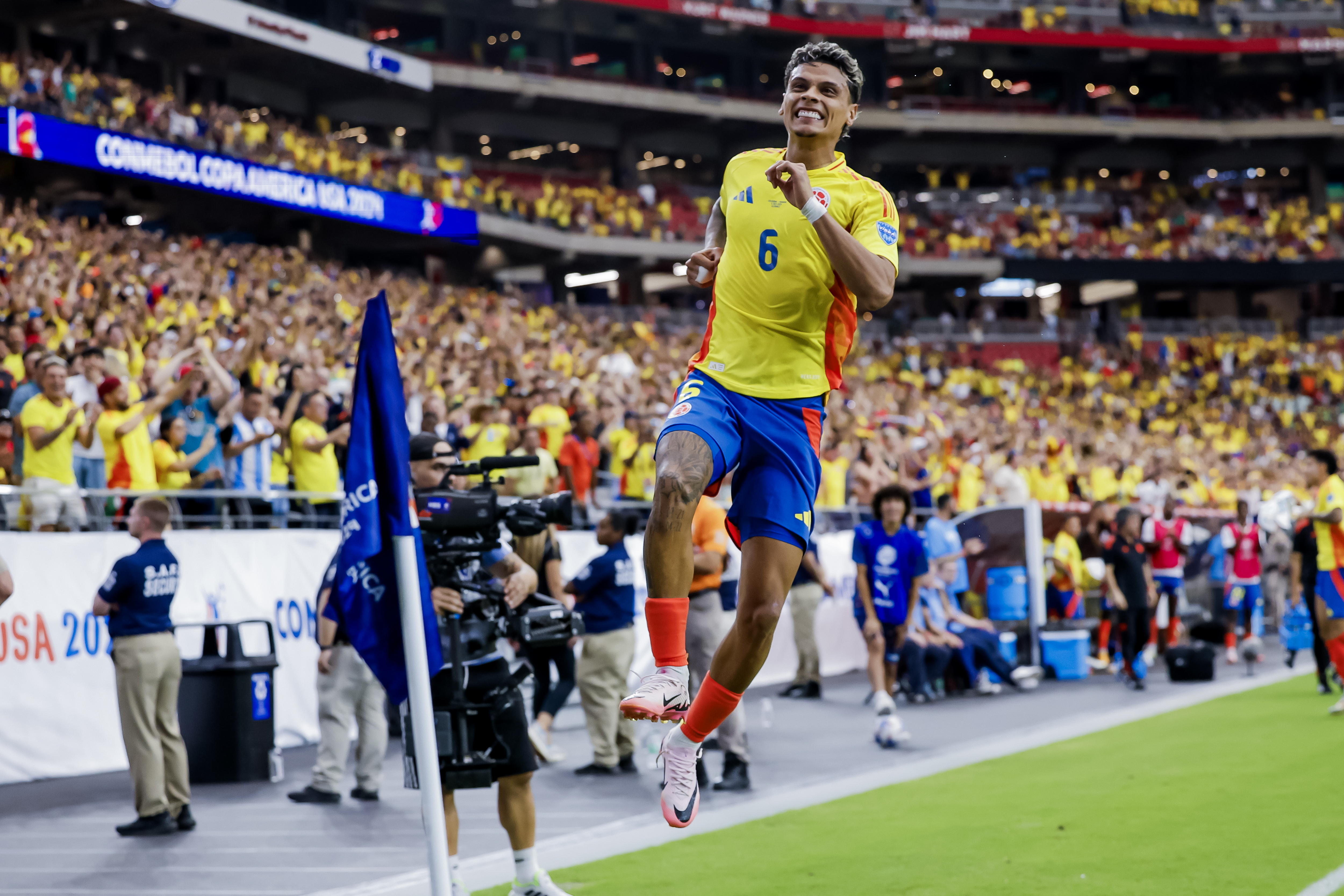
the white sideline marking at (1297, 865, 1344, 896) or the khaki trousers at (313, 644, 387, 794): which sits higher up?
the khaki trousers at (313, 644, 387, 794)

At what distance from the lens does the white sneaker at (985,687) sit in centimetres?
1641

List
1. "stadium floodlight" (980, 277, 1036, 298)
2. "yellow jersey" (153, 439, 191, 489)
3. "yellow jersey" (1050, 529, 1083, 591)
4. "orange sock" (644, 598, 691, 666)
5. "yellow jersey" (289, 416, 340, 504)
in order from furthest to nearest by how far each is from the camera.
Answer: "stadium floodlight" (980, 277, 1036, 298) < "yellow jersey" (1050, 529, 1083, 591) < "yellow jersey" (289, 416, 340, 504) < "yellow jersey" (153, 439, 191, 489) < "orange sock" (644, 598, 691, 666)

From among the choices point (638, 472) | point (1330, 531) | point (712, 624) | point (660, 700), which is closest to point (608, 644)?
point (712, 624)

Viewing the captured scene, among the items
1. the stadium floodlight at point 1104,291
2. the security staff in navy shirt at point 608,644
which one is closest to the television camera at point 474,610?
the security staff in navy shirt at point 608,644

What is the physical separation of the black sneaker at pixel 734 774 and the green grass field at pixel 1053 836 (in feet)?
2.54

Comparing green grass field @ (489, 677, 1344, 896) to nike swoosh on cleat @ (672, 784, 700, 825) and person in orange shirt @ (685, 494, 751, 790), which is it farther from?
nike swoosh on cleat @ (672, 784, 700, 825)

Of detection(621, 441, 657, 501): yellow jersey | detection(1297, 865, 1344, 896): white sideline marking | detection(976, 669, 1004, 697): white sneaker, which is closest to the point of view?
detection(1297, 865, 1344, 896): white sideline marking

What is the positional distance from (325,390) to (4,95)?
50.3 ft

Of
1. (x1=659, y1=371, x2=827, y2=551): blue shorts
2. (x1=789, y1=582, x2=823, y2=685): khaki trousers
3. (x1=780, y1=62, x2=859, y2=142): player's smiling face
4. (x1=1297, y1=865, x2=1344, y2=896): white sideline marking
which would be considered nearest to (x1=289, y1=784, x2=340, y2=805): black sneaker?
(x1=659, y1=371, x2=827, y2=551): blue shorts

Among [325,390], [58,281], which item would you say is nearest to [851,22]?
[58,281]

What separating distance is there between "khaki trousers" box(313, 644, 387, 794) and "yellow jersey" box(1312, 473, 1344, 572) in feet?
26.7

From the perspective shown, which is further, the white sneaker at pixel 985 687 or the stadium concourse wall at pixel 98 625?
the white sneaker at pixel 985 687

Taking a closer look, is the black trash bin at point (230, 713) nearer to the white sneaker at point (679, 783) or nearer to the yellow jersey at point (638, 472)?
the yellow jersey at point (638, 472)

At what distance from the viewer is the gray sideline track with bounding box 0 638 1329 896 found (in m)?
7.60
